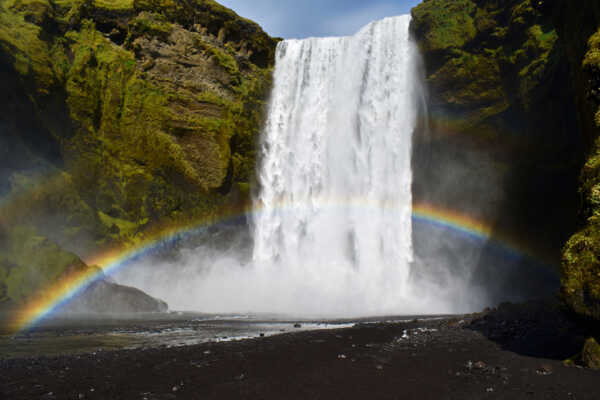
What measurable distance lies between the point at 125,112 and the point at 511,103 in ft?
82.5

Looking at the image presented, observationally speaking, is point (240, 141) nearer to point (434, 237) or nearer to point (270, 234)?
point (270, 234)

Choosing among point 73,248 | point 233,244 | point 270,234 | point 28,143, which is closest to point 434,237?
point 270,234

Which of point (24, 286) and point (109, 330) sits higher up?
point (24, 286)

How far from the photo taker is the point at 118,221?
3039 cm

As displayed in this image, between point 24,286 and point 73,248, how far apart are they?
23.3 ft

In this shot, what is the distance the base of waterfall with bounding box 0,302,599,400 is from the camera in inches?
238

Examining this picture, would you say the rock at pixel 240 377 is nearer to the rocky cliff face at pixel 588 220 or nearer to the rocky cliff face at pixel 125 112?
the rocky cliff face at pixel 588 220

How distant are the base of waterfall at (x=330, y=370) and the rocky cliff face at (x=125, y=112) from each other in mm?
21392

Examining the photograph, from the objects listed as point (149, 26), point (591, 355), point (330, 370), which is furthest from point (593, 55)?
point (149, 26)

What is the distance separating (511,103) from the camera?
79.7ft

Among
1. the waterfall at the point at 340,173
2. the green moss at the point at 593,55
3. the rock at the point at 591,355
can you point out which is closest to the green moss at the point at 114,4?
the waterfall at the point at 340,173

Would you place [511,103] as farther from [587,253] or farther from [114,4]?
[114,4]

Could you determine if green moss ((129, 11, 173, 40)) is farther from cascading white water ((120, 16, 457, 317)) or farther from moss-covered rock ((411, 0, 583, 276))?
moss-covered rock ((411, 0, 583, 276))

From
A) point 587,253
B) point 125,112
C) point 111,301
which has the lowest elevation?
point 111,301
